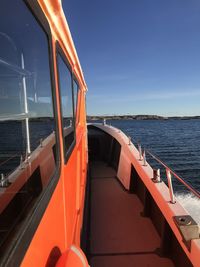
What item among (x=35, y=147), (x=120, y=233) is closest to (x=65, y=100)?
(x=35, y=147)

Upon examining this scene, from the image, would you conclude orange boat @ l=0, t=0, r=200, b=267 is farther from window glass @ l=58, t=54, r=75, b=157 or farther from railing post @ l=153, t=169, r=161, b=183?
railing post @ l=153, t=169, r=161, b=183

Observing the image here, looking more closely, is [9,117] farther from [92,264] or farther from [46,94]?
[92,264]

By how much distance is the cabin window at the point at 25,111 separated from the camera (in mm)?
1277

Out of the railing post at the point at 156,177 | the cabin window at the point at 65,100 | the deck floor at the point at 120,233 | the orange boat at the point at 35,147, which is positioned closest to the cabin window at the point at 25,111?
the orange boat at the point at 35,147

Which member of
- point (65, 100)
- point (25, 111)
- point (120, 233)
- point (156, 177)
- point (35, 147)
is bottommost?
point (120, 233)

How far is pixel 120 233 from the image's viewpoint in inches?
178

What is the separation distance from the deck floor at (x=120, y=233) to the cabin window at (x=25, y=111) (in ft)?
8.53

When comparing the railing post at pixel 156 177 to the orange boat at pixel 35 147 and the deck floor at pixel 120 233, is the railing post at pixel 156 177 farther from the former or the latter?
the orange boat at pixel 35 147

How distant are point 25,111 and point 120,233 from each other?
3.55m

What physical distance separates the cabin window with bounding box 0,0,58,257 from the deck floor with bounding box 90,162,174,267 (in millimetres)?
2600

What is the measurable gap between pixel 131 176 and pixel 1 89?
5.42 meters

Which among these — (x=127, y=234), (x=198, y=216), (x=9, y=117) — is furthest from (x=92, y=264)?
(x=198, y=216)

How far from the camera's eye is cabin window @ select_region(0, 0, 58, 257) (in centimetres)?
128

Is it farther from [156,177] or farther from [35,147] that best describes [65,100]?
→ [156,177]
